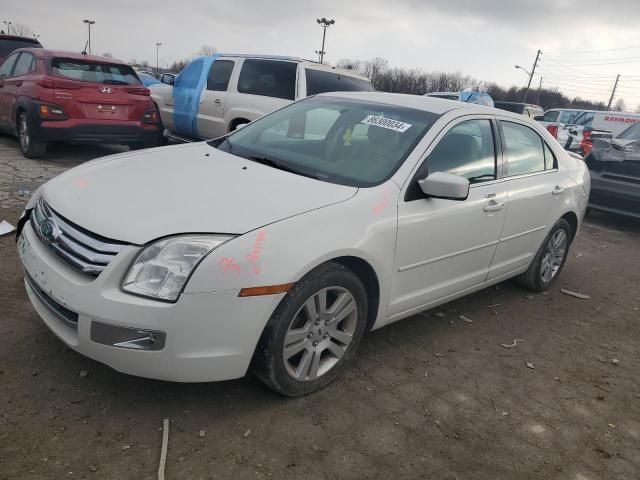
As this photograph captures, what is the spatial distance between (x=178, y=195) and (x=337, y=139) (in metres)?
1.24

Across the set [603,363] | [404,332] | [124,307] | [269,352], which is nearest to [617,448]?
[603,363]

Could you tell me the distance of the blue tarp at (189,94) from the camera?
28.5 ft

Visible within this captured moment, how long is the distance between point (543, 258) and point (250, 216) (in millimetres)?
3245

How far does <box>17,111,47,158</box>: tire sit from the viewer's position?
24.3ft

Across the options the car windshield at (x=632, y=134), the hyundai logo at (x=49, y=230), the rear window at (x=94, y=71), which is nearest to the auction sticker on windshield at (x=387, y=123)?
the hyundai logo at (x=49, y=230)

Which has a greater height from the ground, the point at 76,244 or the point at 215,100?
the point at 215,100

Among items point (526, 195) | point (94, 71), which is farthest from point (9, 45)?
point (526, 195)

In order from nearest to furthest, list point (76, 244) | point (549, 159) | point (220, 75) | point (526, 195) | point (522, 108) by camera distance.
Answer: point (76, 244)
point (526, 195)
point (549, 159)
point (220, 75)
point (522, 108)

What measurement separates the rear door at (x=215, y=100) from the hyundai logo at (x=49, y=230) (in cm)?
552

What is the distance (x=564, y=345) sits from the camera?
394cm

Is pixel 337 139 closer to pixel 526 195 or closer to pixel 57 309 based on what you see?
pixel 526 195

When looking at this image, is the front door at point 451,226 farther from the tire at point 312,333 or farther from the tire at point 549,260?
the tire at point 549,260

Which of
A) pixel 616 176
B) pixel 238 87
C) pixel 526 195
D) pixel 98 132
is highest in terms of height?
pixel 238 87

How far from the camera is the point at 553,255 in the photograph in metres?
4.89
